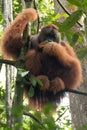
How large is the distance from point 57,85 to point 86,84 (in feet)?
3.30

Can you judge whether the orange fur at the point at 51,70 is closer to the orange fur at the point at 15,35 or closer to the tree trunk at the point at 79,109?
the orange fur at the point at 15,35

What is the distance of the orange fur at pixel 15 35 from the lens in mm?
2746

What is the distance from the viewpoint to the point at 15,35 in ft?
9.69

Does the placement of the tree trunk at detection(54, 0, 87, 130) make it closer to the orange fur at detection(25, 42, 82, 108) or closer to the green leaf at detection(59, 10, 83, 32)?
the orange fur at detection(25, 42, 82, 108)

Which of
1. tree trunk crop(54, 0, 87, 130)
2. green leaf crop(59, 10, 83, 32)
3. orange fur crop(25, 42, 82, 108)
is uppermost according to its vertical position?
green leaf crop(59, 10, 83, 32)

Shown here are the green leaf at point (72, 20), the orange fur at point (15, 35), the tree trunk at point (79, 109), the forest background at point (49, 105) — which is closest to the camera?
the forest background at point (49, 105)

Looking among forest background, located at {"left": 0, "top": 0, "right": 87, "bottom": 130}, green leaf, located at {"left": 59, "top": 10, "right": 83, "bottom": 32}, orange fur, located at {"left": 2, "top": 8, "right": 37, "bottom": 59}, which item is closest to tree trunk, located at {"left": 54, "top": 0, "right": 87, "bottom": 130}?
forest background, located at {"left": 0, "top": 0, "right": 87, "bottom": 130}

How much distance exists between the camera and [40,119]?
1544mm

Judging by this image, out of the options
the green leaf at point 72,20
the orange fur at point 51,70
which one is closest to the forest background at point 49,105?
the green leaf at point 72,20

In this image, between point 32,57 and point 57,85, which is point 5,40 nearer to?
point 32,57

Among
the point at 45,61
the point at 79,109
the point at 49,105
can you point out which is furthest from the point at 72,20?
the point at 79,109

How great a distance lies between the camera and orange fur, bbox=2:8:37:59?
2746 mm

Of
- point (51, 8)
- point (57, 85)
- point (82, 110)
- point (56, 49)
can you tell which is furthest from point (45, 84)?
point (51, 8)

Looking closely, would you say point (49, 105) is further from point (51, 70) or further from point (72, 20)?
point (51, 70)
